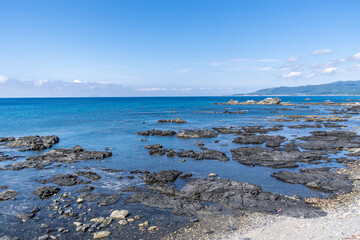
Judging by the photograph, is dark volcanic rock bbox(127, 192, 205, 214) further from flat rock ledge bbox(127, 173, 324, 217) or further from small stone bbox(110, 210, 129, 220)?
small stone bbox(110, 210, 129, 220)

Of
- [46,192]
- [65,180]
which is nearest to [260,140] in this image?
[65,180]

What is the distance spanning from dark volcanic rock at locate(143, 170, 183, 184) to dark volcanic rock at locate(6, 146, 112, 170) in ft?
38.6

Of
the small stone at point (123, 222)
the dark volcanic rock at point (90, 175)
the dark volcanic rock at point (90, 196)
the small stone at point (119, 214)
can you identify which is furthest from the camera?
the dark volcanic rock at point (90, 175)

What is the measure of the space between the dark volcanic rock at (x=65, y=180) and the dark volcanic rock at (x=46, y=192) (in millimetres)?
1713

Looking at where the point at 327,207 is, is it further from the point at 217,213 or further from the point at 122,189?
the point at 122,189

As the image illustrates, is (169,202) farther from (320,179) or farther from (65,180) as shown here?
(320,179)

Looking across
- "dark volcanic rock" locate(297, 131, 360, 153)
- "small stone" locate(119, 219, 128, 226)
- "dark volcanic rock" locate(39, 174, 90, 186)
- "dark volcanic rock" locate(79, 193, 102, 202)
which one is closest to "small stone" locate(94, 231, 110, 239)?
"small stone" locate(119, 219, 128, 226)

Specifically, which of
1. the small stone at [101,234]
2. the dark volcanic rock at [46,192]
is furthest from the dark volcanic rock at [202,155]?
the small stone at [101,234]

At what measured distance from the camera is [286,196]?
2086cm

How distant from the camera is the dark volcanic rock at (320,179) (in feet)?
73.7

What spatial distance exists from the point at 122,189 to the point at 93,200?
10.0 feet

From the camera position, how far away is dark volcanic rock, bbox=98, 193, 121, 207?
19903 mm

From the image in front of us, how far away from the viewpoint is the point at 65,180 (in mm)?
24953

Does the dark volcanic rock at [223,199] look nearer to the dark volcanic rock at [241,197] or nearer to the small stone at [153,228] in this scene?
the dark volcanic rock at [241,197]
